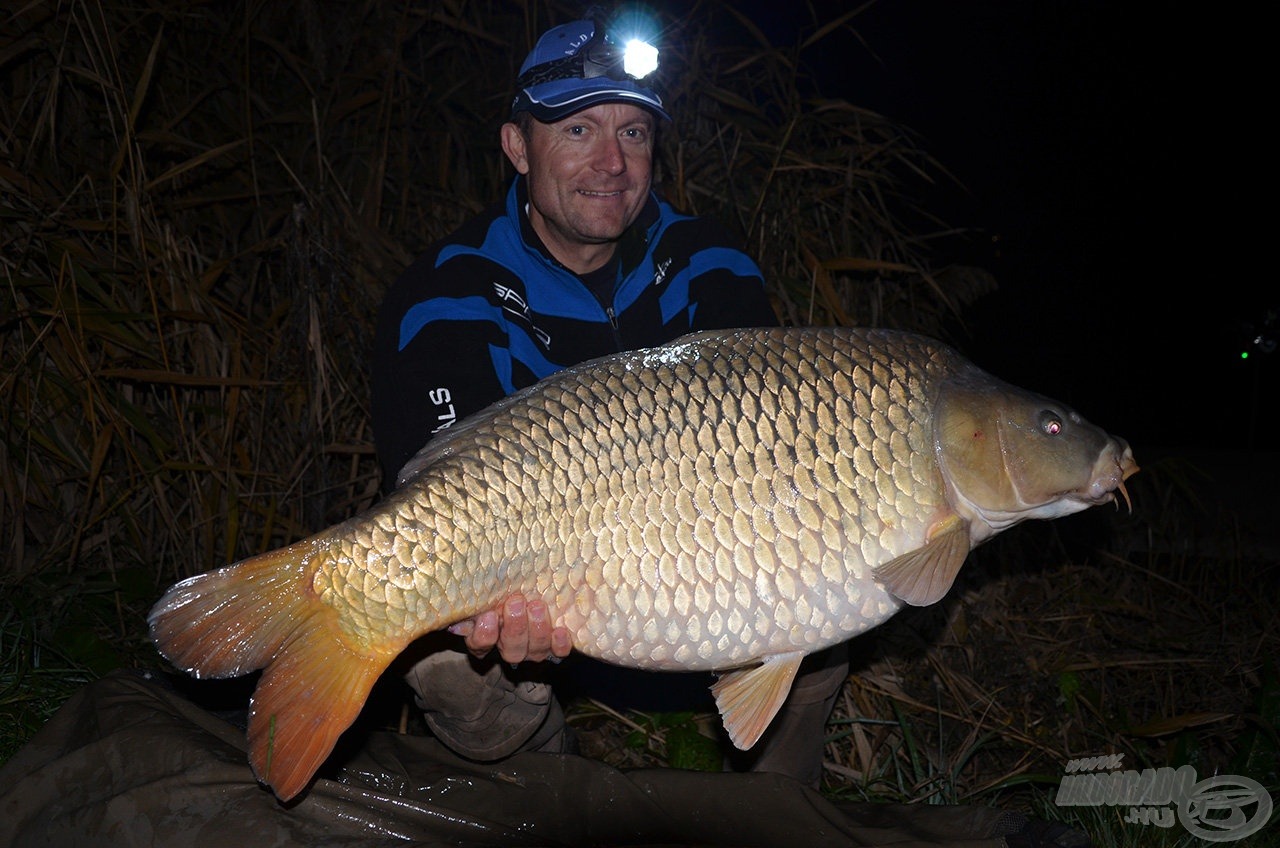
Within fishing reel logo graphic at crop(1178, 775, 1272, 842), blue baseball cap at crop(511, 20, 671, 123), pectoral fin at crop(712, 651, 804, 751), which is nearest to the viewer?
pectoral fin at crop(712, 651, 804, 751)

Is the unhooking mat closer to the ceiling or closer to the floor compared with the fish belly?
closer to the floor

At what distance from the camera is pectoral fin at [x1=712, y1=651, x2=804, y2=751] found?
141 cm

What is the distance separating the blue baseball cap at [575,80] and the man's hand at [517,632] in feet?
3.43

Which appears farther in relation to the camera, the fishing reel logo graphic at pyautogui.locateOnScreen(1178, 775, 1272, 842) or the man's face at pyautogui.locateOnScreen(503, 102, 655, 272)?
the man's face at pyautogui.locateOnScreen(503, 102, 655, 272)

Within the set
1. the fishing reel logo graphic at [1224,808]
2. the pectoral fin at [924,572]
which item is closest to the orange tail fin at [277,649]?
the pectoral fin at [924,572]

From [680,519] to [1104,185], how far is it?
1276 cm

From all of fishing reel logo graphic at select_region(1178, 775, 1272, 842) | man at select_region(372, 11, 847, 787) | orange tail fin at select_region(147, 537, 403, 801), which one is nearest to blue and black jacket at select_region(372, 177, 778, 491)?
man at select_region(372, 11, 847, 787)

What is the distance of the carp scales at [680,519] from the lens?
123 cm

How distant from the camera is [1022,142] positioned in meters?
13.0

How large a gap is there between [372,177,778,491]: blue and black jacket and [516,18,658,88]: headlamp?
23cm

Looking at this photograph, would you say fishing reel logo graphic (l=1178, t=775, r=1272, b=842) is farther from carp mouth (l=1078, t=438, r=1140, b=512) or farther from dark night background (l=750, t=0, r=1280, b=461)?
dark night background (l=750, t=0, r=1280, b=461)

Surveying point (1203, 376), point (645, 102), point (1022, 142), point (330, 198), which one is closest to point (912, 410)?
point (645, 102)

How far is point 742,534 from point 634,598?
171 millimetres

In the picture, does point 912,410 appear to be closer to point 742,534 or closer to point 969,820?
point 742,534
